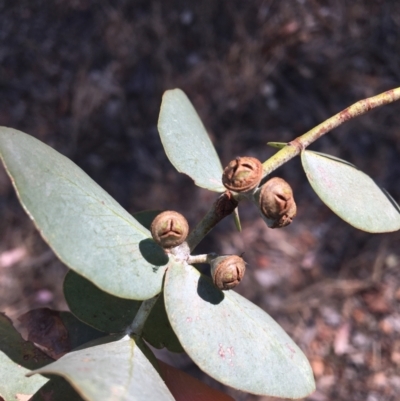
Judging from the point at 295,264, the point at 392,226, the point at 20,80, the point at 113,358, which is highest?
the point at 392,226

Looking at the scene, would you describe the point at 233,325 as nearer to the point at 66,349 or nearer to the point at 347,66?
the point at 66,349

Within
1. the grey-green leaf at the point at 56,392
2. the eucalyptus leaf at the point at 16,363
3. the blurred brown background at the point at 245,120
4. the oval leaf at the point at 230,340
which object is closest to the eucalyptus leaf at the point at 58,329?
the eucalyptus leaf at the point at 16,363

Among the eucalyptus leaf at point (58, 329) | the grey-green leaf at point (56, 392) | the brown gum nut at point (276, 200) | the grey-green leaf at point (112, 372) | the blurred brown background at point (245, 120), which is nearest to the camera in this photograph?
the grey-green leaf at point (112, 372)

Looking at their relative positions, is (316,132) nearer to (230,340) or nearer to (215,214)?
(215,214)

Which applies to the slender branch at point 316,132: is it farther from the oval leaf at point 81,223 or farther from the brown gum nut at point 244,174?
the oval leaf at point 81,223

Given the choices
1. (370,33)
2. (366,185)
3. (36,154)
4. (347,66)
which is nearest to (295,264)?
(347,66)
